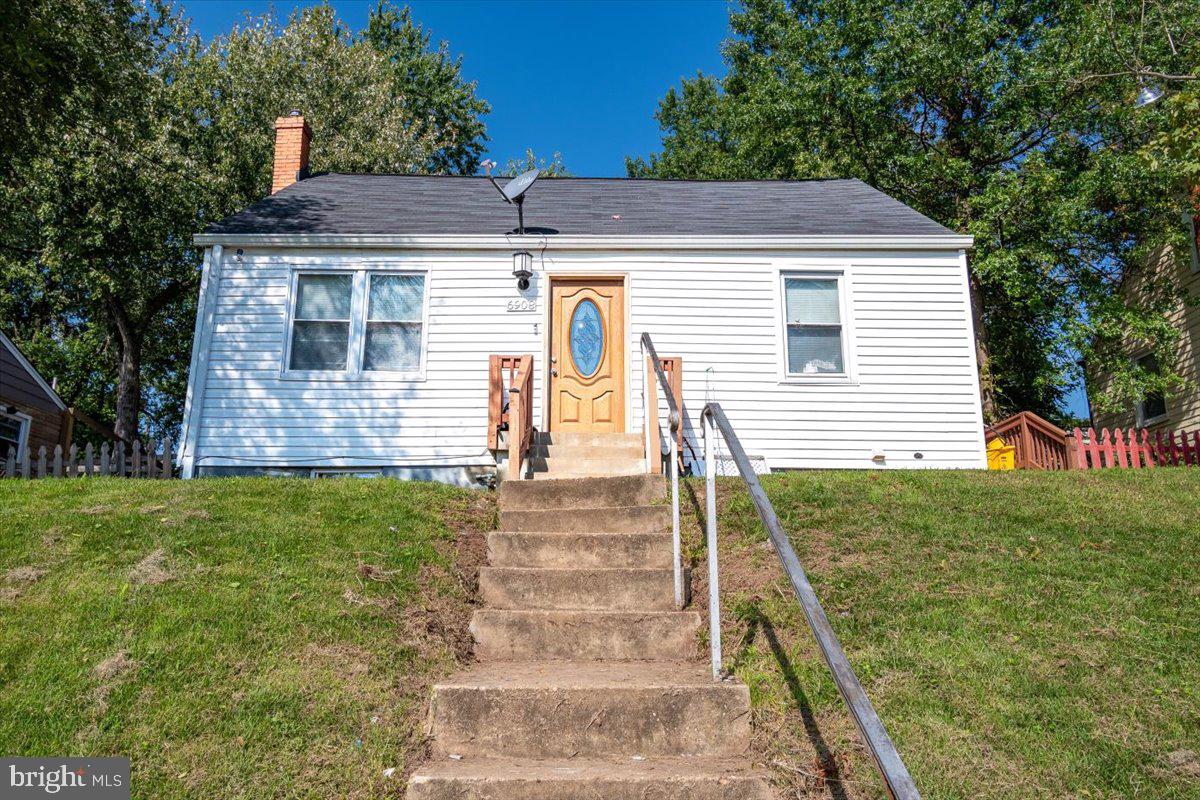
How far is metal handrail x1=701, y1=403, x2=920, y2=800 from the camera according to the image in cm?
216

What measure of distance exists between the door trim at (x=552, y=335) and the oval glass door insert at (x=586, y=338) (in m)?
0.30

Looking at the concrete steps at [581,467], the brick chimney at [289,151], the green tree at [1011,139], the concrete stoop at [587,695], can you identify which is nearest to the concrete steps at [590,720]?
the concrete stoop at [587,695]

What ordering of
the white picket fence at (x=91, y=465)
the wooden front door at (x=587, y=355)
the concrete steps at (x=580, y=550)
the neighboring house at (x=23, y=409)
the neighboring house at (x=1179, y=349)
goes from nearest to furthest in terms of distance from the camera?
the concrete steps at (x=580, y=550)
the white picket fence at (x=91, y=465)
the wooden front door at (x=587, y=355)
the neighboring house at (x=23, y=409)
the neighboring house at (x=1179, y=349)

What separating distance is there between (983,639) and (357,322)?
8140 millimetres

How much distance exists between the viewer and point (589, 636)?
15.2ft

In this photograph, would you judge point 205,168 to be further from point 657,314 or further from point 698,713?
point 698,713

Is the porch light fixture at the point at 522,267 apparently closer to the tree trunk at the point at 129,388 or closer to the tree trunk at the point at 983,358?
the tree trunk at the point at 983,358

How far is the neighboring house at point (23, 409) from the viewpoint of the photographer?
13766mm

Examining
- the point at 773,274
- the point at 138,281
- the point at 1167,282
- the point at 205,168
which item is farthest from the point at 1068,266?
the point at 138,281

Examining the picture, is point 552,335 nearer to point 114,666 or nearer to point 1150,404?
point 114,666

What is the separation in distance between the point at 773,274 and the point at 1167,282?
9.61 m

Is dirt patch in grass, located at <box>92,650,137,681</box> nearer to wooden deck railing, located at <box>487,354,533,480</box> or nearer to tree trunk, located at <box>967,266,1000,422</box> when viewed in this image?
wooden deck railing, located at <box>487,354,533,480</box>

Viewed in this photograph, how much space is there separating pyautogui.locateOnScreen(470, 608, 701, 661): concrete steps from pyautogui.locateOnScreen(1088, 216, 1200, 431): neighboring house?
13516 mm

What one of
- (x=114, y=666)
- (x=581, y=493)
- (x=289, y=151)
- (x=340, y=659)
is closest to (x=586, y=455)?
(x=581, y=493)
